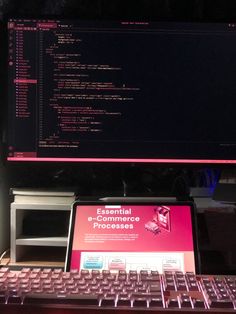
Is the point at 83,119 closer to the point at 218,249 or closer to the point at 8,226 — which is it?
the point at 8,226

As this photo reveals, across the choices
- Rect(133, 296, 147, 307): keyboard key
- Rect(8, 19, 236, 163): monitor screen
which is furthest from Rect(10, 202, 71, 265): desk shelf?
Rect(133, 296, 147, 307): keyboard key

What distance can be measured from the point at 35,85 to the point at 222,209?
1.91ft

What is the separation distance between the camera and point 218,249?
1.13 meters

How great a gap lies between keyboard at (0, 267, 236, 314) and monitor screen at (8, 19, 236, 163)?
1.25 feet

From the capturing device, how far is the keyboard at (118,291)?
73 centimetres

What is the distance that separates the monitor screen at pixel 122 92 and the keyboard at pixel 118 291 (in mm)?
380

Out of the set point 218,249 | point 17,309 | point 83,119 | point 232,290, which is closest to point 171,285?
point 232,290

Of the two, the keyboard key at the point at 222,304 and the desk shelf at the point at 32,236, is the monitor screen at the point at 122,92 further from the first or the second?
the keyboard key at the point at 222,304

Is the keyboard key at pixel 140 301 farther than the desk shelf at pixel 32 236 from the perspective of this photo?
No

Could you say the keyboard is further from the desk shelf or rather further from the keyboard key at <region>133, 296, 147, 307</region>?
the desk shelf

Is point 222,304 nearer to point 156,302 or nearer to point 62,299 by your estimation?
point 156,302

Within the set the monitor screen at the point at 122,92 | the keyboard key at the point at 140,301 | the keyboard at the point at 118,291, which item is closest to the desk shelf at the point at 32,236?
the monitor screen at the point at 122,92

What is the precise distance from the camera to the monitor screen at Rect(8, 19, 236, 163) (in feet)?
3.68

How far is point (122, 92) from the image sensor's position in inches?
44.5
